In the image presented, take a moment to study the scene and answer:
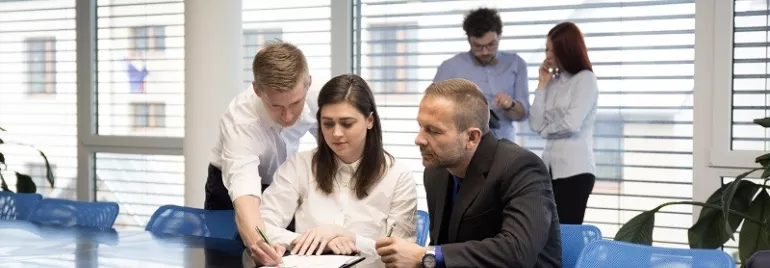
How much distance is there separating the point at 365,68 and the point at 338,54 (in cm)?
19

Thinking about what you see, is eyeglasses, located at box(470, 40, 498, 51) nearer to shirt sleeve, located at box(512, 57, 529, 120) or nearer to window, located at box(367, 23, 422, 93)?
shirt sleeve, located at box(512, 57, 529, 120)

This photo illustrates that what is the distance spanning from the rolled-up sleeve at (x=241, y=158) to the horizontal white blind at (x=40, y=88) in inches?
167

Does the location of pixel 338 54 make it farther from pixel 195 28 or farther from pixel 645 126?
pixel 645 126

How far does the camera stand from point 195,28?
5.79 metres

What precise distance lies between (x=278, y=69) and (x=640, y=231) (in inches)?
65.9

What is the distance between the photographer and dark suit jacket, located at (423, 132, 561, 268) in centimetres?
269

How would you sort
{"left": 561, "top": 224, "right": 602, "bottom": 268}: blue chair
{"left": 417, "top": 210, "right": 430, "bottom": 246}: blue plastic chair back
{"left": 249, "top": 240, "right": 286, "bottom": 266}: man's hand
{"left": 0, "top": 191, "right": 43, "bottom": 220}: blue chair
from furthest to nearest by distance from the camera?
{"left": 0, "top": 191, "right": 43, "bottom": 220}: blue chair < {"left": 417, "top": 210, "right": 430, "bottom": 246}: blue plastic chair back < {"left": 561, "top": 224, "right": 602, "bottom": 268}: blue chair < {"left": 249, "top": 240, "right": 286, "bottom": 266}: man's hand

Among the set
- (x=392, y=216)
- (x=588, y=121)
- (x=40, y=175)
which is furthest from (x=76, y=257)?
(x=40, y=175)

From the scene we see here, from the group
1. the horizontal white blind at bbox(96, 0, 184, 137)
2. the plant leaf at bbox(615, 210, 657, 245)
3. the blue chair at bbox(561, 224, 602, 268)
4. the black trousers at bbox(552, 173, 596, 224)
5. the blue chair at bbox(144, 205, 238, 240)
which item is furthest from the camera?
the horizontal white blind at bbox(96, 0, 184, 137)

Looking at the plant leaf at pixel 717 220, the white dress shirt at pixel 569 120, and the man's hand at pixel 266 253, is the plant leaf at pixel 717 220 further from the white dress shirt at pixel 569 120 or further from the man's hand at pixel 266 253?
the man's hand at pixel 266 253

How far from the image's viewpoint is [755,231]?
402 cm

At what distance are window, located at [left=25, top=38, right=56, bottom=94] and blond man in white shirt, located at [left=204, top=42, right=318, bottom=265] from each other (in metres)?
3.96

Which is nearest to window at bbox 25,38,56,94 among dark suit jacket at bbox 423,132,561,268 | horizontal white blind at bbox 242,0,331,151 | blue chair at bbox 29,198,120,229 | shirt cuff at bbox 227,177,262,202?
horizontal white blind at bbox 242,0,331,151

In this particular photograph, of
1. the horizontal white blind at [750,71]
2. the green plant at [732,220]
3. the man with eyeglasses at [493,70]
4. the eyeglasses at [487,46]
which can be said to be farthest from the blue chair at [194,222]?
the horizontal white blind at [750,71]
